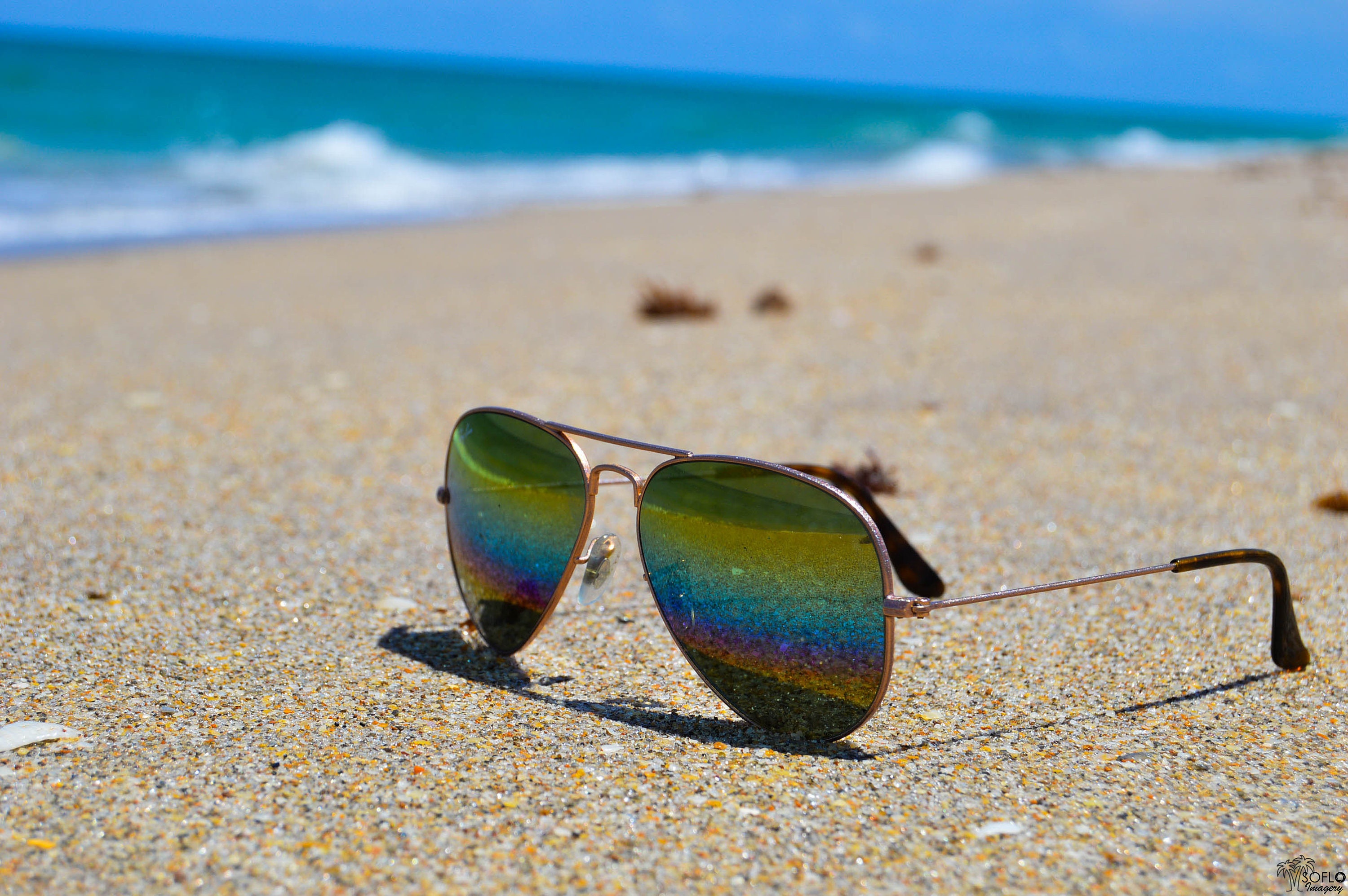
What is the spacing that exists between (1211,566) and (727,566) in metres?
0.90

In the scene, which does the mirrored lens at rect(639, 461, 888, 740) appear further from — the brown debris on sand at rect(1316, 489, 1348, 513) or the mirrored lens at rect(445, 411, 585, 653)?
the brown debris on sand at rect(1316, 489, 1348, 513)

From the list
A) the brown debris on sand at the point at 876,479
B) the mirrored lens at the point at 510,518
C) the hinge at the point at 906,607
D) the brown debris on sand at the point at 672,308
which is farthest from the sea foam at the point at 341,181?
the hinge at the point at 906,607

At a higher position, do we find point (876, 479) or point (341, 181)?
point (341, 181)

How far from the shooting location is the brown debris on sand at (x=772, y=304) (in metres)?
6.06

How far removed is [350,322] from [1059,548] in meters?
4.37

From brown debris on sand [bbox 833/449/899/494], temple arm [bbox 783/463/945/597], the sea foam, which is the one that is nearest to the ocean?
the sea foam

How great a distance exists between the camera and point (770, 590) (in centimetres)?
176

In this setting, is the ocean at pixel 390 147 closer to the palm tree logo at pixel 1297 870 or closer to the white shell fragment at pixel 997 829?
the white shell fragment at pixel 997 829

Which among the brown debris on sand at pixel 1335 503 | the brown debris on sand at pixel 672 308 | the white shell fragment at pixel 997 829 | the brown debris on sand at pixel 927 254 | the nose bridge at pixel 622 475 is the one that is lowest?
the white shell fragment at pixel 997 829

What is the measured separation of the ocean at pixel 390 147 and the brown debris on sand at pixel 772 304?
712 cm

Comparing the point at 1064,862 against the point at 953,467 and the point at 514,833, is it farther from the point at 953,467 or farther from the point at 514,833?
the point at 953,467

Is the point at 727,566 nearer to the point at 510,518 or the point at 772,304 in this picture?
the point at 510,518

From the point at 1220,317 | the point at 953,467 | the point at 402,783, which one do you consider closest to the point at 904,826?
the point at 402,783

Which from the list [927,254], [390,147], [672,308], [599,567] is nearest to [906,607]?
[599,567]
